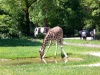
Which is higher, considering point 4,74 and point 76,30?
point 4,74

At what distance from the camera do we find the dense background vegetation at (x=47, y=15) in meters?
56.1

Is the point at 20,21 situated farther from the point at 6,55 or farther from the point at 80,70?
the point at 80,70

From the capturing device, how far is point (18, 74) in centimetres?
1550

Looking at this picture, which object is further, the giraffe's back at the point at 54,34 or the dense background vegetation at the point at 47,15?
the dense background vegetation at the point at 47,15

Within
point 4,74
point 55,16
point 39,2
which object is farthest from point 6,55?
point 55,16

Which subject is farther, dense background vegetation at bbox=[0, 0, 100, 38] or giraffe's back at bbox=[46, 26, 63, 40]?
dense background vegetation at bbox=[0, 0, 100, 38]

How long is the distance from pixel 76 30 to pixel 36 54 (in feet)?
134

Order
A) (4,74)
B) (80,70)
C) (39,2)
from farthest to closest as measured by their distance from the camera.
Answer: (39,2) → (80,70) → (4,74)

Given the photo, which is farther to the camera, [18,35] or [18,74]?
[18,35]

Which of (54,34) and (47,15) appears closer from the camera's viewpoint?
(54,34)

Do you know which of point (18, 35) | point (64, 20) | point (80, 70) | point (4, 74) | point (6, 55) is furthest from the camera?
point (64, 20)

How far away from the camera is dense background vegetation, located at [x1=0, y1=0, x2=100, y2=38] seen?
184ft

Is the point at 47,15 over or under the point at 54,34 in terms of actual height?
under

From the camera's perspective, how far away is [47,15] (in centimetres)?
5769
